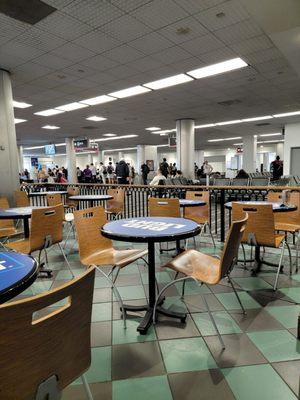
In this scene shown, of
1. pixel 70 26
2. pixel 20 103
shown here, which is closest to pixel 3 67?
pixel 70 26

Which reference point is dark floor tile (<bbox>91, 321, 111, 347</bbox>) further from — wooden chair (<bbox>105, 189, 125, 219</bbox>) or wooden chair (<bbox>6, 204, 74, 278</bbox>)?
wooden chair (<bbox>105, 189, 125, 219</bbox>)

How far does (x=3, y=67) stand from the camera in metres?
5.51

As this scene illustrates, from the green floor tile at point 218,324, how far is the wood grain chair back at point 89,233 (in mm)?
1106

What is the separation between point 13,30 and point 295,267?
5.04 metres

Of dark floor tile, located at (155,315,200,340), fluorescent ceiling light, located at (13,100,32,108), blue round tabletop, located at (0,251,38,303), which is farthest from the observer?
fluorescent ceiling light, located at (13,100,32,108)

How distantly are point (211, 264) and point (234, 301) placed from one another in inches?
22.4

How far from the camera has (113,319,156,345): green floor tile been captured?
2139mm

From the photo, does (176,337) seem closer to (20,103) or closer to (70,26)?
(70,26)

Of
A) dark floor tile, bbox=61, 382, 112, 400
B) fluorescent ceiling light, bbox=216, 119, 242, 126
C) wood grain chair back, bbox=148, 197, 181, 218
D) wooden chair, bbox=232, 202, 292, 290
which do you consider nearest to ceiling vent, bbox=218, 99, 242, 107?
fluorescent ceiling light, bbox=216, 119, 242, 126

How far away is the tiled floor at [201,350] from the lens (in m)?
1.65

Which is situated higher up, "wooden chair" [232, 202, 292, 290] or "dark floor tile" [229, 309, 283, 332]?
"wooden chair" [232, 202, 292, 290]

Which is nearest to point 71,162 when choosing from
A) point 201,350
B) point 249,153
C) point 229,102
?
point 229,102

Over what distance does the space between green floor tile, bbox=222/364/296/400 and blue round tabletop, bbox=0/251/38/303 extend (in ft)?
4.28

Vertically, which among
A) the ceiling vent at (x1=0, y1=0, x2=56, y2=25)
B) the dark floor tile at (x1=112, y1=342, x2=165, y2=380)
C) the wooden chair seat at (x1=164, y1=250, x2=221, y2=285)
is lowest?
the dark floor tile at (x1=112, y1=342, x2=165, y2=380)
